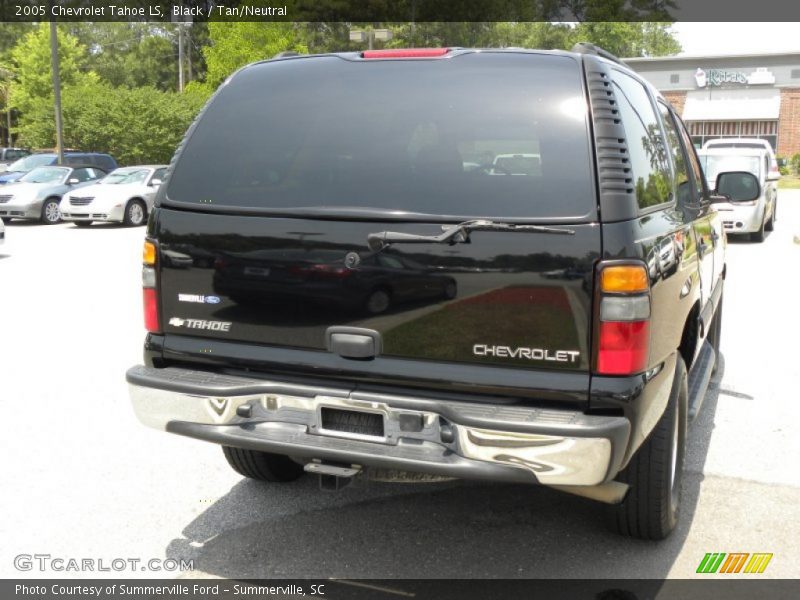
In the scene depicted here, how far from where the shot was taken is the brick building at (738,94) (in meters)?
49.3

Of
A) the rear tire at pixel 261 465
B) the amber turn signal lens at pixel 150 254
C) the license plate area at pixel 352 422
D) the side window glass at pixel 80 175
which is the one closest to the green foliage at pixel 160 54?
the license plate area at pixel 352 422

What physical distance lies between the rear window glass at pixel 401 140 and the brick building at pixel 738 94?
48.7m

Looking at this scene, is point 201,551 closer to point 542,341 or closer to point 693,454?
point 542,341

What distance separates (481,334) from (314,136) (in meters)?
1.08

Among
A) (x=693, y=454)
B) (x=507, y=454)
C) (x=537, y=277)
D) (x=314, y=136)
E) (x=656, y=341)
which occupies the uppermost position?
(x=314, y=136)

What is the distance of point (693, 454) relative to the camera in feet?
16.0

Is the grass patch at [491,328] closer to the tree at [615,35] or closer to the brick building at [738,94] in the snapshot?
the brick building at [738,94]

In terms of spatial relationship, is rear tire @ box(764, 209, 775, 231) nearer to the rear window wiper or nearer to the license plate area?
the rear window wiper

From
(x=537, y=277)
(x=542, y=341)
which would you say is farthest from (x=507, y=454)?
(x=537, y=277)

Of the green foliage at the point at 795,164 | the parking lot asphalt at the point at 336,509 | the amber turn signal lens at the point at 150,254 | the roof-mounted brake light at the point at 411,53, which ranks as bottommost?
the green foliage at the point at 795,164

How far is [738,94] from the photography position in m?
50.2

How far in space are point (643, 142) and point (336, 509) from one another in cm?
220

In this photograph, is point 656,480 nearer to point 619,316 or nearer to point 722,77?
point 619,316

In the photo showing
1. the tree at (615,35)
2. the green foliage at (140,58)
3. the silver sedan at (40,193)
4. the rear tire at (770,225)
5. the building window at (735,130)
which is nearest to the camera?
the rear tire at (770,225)
